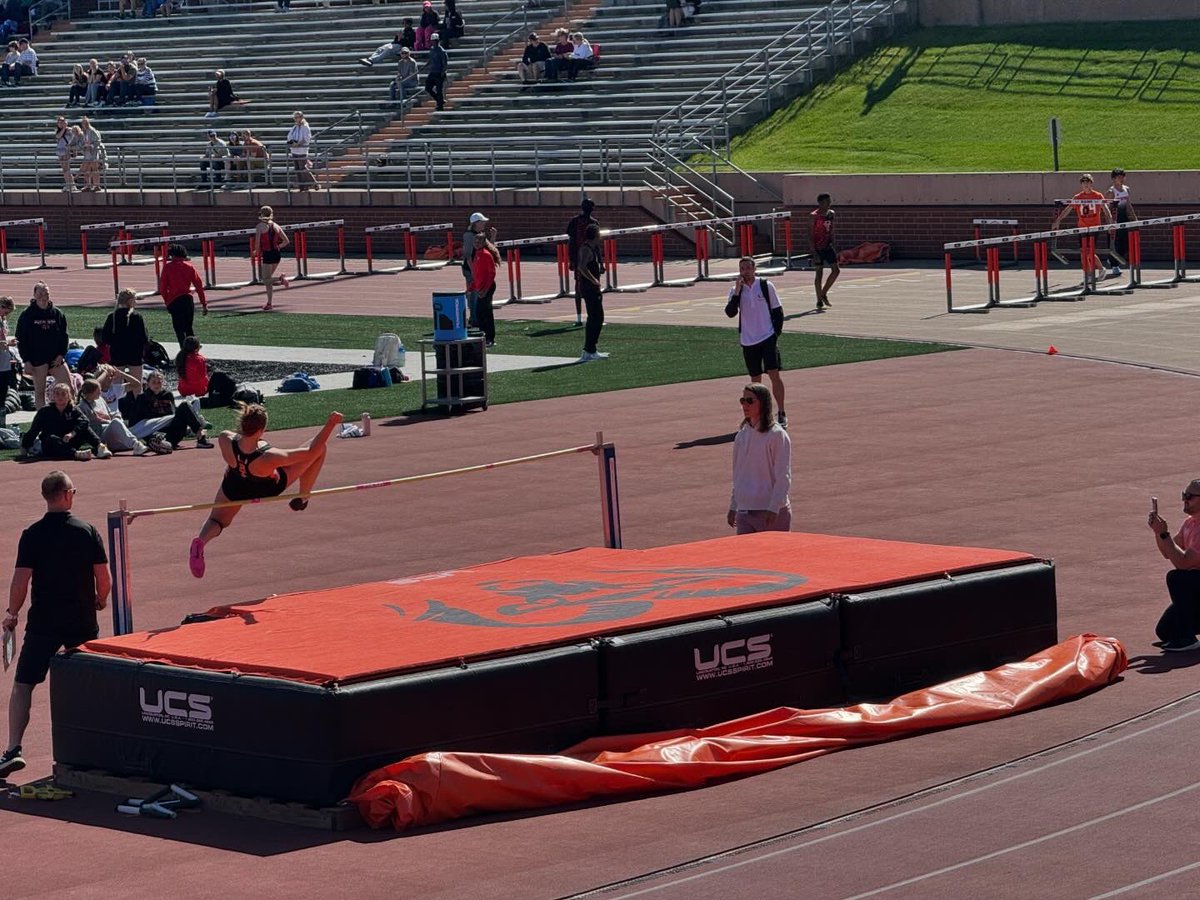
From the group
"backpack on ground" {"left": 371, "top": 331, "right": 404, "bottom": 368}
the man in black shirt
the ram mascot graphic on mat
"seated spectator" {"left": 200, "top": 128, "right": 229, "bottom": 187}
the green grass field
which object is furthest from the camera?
"seated spectator" {"left": 200, "top": 128, "right": 229, "bottom": 187}

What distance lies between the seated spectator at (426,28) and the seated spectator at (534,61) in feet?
11.7

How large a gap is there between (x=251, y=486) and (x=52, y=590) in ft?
9.43

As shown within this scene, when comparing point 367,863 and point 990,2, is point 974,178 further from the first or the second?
point 367,863

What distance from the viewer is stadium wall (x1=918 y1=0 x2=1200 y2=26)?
50188 mm

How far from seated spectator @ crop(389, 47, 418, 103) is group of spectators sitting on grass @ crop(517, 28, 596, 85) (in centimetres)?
294

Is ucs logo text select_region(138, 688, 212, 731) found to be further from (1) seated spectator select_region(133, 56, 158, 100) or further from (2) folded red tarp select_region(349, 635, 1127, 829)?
(1) seated spectator select_region(133, 56, 158, 100)

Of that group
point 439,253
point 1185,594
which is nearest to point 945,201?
point 439,253

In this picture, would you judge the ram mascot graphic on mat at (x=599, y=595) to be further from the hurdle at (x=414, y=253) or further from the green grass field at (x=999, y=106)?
the hurdle at (x=414, y=253)

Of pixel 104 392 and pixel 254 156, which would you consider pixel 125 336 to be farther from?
pixel 254 156

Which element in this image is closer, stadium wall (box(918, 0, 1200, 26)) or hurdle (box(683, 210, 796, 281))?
hurdle (box(683, 210, 796, 281))

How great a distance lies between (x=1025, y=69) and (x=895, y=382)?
26238 mm

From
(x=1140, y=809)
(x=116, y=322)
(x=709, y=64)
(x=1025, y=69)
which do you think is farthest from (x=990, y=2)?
(x=1140, y=809)

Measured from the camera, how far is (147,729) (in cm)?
→ 1112

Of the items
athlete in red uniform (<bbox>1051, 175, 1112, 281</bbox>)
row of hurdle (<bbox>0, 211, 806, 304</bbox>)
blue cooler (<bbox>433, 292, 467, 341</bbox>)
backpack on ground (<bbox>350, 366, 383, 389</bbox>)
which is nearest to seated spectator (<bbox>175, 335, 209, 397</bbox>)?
backpack on ground (<bbox>350, 366, 383, 389</bbox>)
